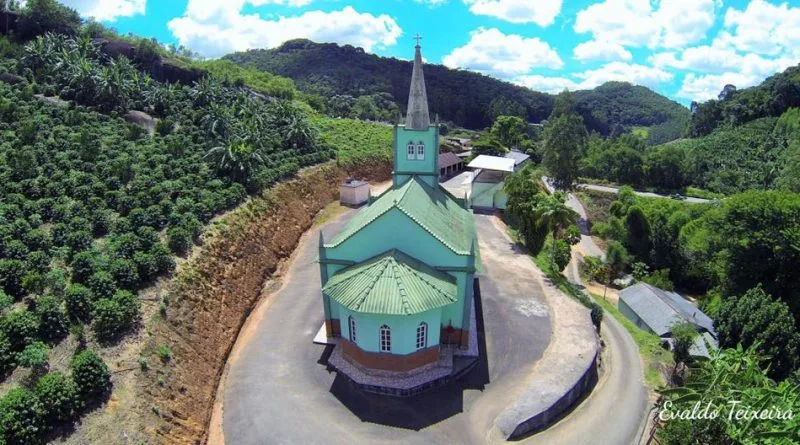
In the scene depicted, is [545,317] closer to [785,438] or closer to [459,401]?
[459,401]

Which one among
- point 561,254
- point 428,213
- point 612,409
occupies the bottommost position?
point 612,409

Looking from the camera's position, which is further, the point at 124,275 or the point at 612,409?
the point at 124,275

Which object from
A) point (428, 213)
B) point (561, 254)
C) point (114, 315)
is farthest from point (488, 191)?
point (114, 315)

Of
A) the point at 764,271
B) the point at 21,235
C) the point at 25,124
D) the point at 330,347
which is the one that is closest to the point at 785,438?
the point at 330,347

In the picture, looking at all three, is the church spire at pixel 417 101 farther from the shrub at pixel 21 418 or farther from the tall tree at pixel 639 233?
the tall tree at pixel 639 233

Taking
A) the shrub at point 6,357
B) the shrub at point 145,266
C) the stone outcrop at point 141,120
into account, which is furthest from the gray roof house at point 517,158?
the shrub at point 6,357

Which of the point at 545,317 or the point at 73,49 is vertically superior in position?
the point at 73,49

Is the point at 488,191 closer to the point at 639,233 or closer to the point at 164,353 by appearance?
the point at 639,233
